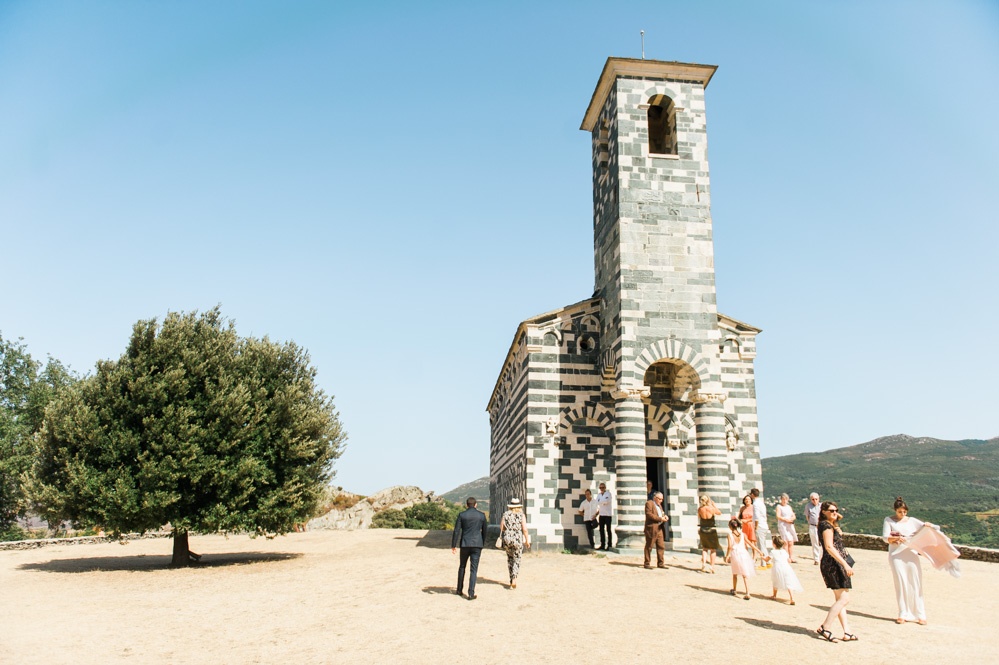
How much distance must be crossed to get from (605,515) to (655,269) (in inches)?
319

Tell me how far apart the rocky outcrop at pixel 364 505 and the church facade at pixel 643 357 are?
2308 centimetres

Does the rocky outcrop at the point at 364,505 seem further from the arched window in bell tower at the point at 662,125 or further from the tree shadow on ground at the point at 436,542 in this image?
the arched window in bell tower at the point at 662,125

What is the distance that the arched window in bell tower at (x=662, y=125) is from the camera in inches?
925

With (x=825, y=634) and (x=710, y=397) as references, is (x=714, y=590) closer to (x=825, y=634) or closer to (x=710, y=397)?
(x=825, y=634)

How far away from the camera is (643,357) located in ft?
67.7

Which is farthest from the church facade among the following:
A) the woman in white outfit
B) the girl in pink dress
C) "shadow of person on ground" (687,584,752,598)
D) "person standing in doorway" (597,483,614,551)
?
the woman in white outfit

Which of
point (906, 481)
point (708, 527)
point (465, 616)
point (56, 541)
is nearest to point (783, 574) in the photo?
point (708, 527)

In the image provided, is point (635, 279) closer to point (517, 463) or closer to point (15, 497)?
point (517, 463)

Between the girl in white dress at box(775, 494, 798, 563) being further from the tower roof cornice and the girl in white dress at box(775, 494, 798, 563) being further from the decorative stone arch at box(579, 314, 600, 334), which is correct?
the tower roof cornice

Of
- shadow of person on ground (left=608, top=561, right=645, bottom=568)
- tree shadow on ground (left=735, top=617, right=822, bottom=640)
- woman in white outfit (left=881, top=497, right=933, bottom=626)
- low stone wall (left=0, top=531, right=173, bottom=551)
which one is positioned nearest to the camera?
tree shadow on ground (left=735, top=617, right=822, bottom=640)

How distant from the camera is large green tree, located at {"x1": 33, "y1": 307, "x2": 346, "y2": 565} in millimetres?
18078

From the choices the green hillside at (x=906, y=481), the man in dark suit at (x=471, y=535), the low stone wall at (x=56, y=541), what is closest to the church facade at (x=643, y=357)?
the man in dark suit at (x=471, y=535)

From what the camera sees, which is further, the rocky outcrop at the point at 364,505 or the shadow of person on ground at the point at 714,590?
the rocky outcrop at the point at 364,505

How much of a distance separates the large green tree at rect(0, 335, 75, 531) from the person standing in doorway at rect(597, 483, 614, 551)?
28.0 metres
